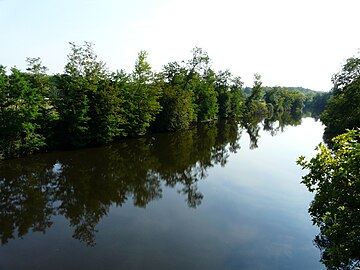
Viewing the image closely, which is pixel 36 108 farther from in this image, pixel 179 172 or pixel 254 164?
pixel 254 164

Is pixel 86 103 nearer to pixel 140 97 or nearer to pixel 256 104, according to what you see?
pixel 140 97

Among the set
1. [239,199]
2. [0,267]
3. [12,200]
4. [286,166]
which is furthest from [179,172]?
[0,267]

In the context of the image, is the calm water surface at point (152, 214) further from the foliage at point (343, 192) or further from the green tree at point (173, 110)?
the green tree at point (173, 110)

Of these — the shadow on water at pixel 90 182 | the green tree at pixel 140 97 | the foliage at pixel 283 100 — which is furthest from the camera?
the foliage at pixel 283 100

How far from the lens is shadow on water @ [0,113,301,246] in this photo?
45.8 feet

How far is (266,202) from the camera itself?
16672 mm

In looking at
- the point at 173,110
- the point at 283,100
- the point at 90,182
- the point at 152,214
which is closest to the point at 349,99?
the point at 152,214

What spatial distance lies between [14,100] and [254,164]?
23.1m

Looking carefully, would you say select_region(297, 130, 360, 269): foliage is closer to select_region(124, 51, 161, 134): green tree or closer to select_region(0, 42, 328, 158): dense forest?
select_region(0, 42, 328, 158): dense forest

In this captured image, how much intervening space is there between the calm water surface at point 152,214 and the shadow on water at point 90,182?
71 mm

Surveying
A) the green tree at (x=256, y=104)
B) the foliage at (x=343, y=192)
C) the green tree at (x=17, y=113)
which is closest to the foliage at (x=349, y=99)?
the foliage at (x=343, y=192)

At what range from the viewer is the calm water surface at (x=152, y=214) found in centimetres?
1068

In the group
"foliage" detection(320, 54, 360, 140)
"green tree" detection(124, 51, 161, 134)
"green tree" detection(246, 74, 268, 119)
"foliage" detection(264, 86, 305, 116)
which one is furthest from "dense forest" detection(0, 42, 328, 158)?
"foliage" detection(264, 86, 305, 116)

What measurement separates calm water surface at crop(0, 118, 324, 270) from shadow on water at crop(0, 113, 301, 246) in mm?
71
